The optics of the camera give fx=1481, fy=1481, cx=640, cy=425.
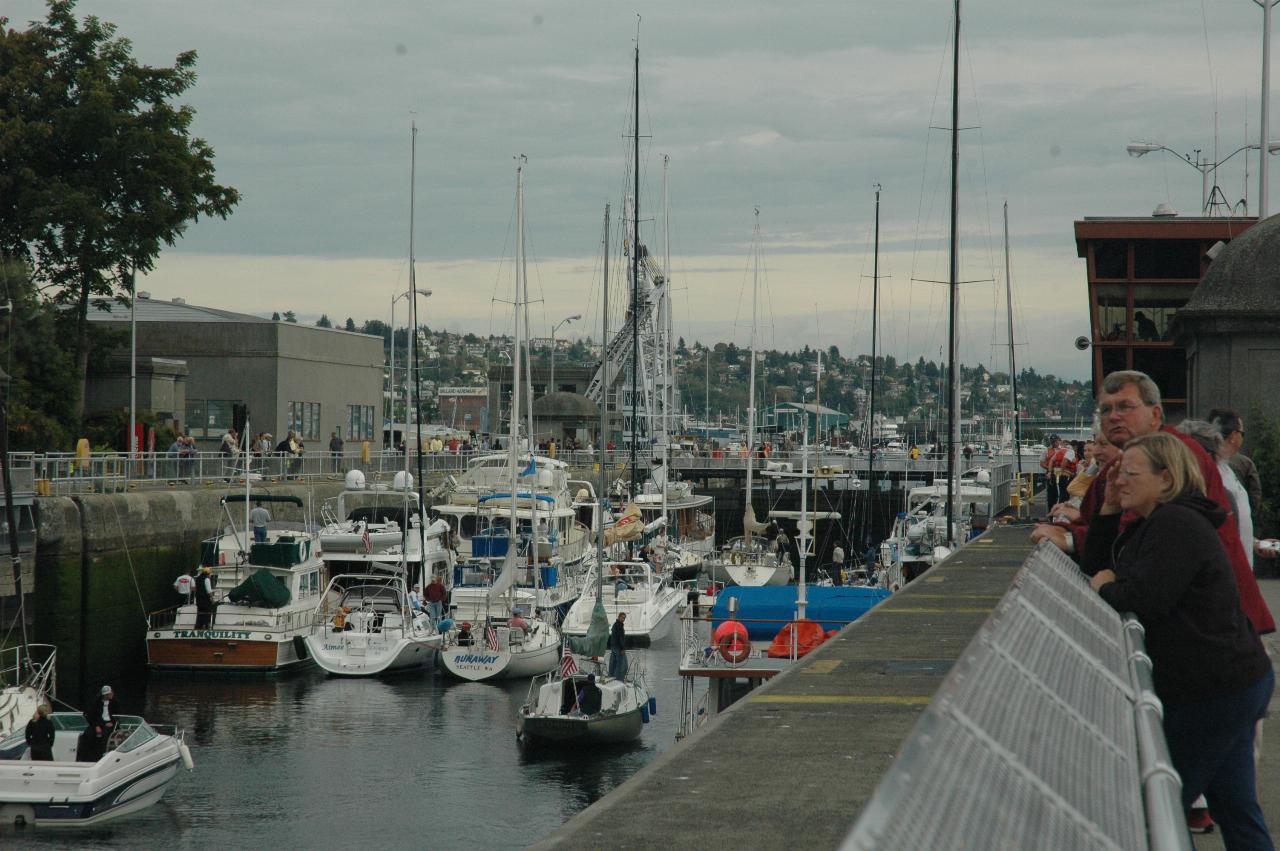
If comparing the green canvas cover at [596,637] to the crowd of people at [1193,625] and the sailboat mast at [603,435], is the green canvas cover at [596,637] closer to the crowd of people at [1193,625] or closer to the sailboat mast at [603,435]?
the sailboat mast at [603,435]

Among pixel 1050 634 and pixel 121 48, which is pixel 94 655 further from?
pixel 1050 634

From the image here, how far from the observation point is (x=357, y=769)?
29.2 metres

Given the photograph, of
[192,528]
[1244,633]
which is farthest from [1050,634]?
[192,528]

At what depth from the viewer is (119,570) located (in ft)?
122

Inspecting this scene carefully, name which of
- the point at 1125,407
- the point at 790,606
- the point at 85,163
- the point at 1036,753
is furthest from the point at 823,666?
the point at 85,163

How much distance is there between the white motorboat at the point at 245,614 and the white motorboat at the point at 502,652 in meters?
4.40

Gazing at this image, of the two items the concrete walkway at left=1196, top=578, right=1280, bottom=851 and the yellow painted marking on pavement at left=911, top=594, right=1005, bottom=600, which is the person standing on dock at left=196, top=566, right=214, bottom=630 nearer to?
the yellow painted marking on pavement at left=911, top=594, right=1005, bottom=600

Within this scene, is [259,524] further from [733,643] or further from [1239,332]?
[1239,332]

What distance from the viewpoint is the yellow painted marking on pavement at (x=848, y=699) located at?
10.4 meters

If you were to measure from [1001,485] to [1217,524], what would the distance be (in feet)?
153

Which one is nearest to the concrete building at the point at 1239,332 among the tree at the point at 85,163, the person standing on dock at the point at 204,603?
the person standing on dock at the point at 204,603

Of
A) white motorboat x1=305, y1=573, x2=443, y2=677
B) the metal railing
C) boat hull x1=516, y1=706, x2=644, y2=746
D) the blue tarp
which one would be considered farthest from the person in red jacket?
white motorboat x1=305, y1=573, x2=443, y2=677

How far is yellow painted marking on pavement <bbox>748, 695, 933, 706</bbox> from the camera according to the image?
1038cm

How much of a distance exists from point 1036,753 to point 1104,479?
3004mm
